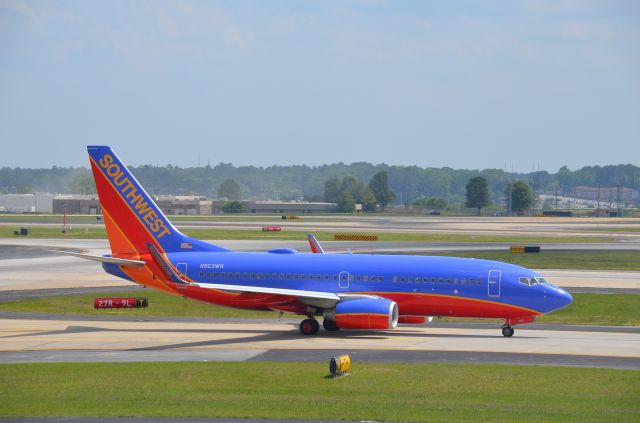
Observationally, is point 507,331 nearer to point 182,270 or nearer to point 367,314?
point 367,314

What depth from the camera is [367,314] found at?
155ft

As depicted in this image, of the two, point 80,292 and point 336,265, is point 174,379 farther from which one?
point 80,292

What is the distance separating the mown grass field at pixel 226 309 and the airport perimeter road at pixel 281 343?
3753 millimetres

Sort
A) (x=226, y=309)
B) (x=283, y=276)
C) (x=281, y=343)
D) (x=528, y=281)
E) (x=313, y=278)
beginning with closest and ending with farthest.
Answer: (x=281, y=343), (x=528, y=281), (x=313, y=278), (x=283, y=276), (x=226, y=309)

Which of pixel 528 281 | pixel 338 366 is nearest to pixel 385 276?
pixel 528 281

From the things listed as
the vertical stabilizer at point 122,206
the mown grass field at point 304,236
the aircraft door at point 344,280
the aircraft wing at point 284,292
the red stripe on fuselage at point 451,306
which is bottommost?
the mown grass field at point 304,236

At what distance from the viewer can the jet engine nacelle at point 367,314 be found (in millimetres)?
46938

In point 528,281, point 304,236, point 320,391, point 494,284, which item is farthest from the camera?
point 304,236

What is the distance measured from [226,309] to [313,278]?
11462 mm

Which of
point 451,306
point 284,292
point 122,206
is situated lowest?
point 451,306

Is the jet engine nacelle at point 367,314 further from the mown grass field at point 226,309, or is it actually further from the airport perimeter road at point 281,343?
the mown grass field at point 226,309

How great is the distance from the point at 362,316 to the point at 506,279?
7.50m

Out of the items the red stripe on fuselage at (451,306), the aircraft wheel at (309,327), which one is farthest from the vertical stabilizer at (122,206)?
the red stripe on fuselage at (451,306)

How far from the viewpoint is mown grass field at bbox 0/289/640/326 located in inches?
2212
